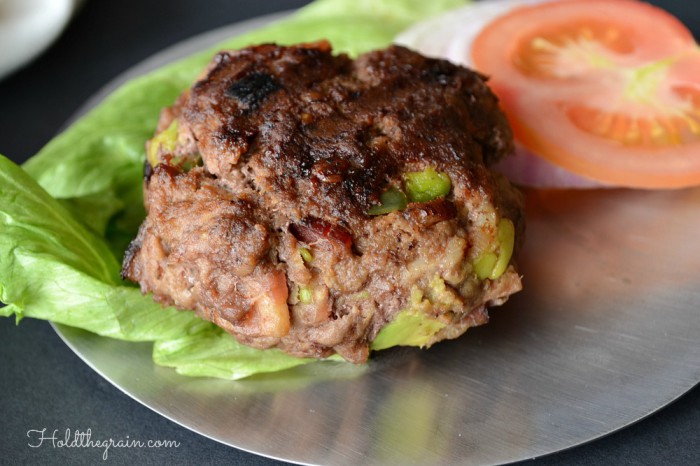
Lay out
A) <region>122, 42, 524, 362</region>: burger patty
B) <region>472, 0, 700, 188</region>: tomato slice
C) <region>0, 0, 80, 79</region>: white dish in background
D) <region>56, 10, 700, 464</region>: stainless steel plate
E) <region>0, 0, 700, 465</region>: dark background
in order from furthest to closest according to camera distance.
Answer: <region>0, 0, 80, 79</region>: white dish in background, <region>472, 0, 700, 188</region>: tomato slice, <region>0, 0, 700, 465</region>: dark background, <region>56, 10, 700, 464</region>: stainless steel plate, <region>122, 42, 524, 362</region>: burger patty

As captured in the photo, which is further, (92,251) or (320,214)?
(92,251)

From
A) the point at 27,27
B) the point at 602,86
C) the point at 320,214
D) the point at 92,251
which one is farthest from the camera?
the point at 27,27

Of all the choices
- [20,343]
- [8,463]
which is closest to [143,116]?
[20,343]

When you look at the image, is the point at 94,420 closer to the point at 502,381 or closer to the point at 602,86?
the point at 502,381

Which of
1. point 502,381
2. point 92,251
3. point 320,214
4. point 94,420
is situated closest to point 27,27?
point 92,251

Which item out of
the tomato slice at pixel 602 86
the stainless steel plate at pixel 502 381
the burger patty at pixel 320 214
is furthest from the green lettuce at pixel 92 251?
the tomato slice at pixel 602 86

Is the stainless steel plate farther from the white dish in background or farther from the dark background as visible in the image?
the white dish in background

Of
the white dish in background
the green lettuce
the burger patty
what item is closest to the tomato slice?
the burger patty

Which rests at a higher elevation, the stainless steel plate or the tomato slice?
the tomato slice
